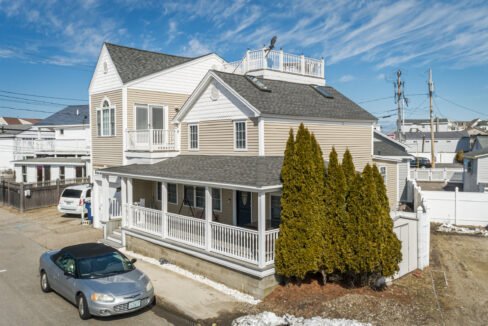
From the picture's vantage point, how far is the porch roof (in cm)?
1205

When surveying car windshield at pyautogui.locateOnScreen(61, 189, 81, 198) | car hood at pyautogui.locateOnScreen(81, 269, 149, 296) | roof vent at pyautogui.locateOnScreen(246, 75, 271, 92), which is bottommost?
car hood at pyautogui.locateOnScreen(81, 269, 149, 296)

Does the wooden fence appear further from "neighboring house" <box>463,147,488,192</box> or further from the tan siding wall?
"neighboring house" <box>463,147,488,192</box>

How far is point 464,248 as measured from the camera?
1580 centimetres

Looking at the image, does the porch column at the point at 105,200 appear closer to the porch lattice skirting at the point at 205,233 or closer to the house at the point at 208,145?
the house at the point at 208,145

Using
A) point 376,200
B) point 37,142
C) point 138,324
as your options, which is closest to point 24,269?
point 138,324

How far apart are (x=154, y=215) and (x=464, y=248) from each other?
1198 centimetres

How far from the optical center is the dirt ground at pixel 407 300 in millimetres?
9523

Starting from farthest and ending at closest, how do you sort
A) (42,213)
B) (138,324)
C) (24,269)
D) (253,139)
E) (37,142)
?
(37,142), (42,213), (253,139), (24,269), (138,324)

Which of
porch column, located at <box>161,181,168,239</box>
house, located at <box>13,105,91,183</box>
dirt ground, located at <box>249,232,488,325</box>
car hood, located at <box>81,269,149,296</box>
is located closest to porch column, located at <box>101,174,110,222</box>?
porch column, located at <box>161,181,168,239</box>

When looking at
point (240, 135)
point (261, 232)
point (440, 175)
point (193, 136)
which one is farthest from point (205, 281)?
point (440, 175)

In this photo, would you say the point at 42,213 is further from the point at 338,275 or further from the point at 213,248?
the point at 338,275

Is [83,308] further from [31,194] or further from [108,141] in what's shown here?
[31,194]

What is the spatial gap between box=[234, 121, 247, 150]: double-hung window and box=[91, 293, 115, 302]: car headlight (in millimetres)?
7590

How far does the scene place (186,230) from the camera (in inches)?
554
